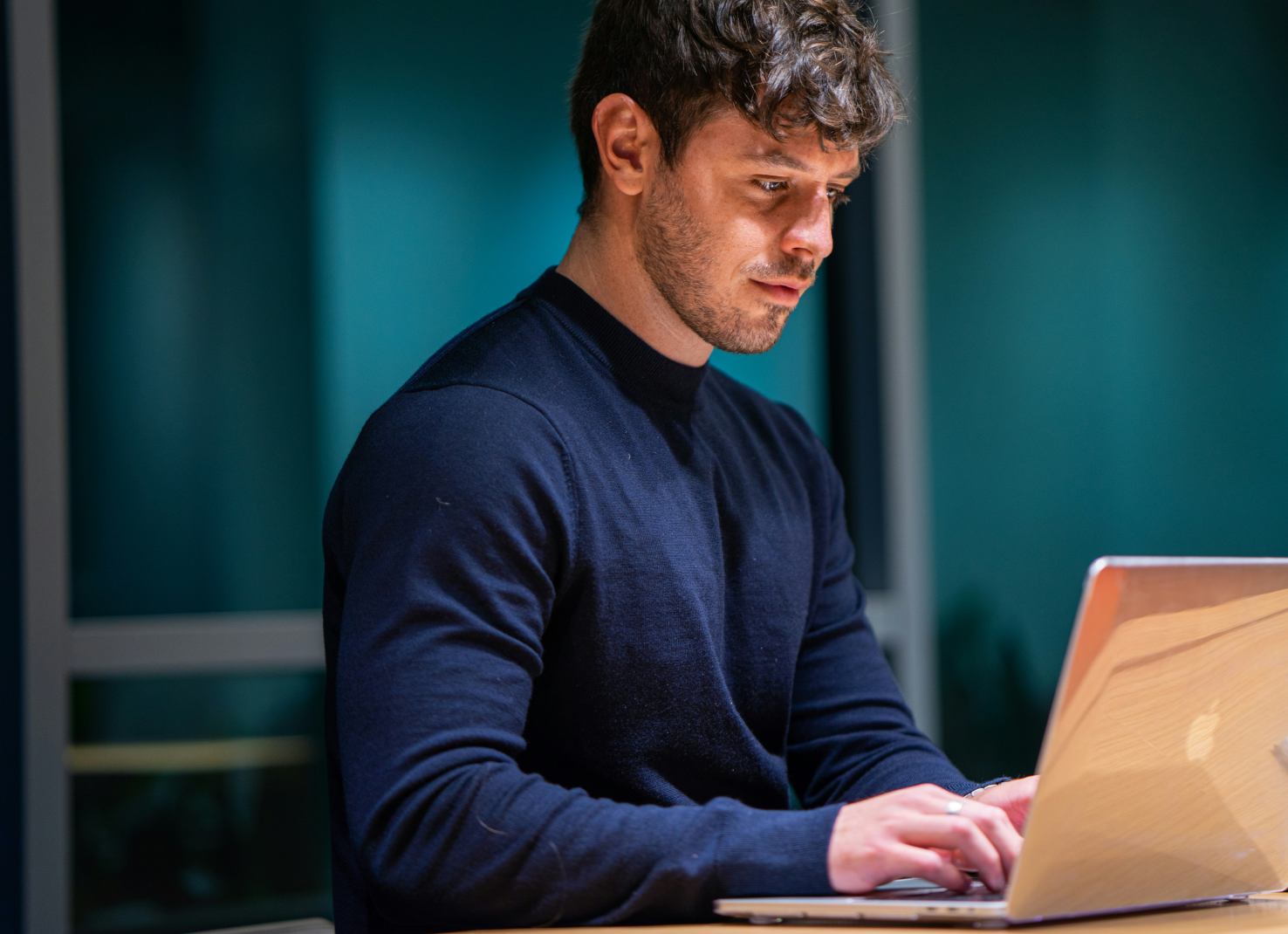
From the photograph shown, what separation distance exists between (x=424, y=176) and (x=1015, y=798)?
1691 mm

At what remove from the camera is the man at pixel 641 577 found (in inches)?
30.2

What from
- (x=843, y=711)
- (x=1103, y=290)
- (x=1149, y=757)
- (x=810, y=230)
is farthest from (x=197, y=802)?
(x=1103, y=290)

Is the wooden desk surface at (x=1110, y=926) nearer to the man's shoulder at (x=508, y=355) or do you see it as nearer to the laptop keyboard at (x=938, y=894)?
the laptop keyboard at (x=938, y=894)

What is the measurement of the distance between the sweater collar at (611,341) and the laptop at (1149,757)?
529mm

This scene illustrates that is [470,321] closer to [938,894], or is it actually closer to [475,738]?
[475,738]

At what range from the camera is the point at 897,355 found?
270 cm

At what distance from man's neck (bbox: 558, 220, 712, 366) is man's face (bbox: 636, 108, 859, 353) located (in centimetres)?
1

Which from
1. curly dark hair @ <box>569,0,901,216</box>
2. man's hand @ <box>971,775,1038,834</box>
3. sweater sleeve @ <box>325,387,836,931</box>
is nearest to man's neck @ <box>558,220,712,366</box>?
curly dark hair @ <box>569,0,901,216</box>

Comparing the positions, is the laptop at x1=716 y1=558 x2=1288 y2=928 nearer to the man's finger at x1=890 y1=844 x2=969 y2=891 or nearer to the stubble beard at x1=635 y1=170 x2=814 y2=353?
the man's finger at x1=890 y1=844 x2=969 y2=891

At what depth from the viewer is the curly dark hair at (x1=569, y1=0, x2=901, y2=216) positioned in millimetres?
1080

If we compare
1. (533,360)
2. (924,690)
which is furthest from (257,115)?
(924,690)

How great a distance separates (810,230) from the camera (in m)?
1.11

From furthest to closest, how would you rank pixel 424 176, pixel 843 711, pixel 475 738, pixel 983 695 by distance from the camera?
1. pixel 983 695
2. pixel 424 176
3. pixel 843 711
4. pixel 475 738

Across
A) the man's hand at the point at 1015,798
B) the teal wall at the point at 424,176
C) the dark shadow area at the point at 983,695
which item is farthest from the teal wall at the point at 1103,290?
the man's hand at the point at 1015,798
